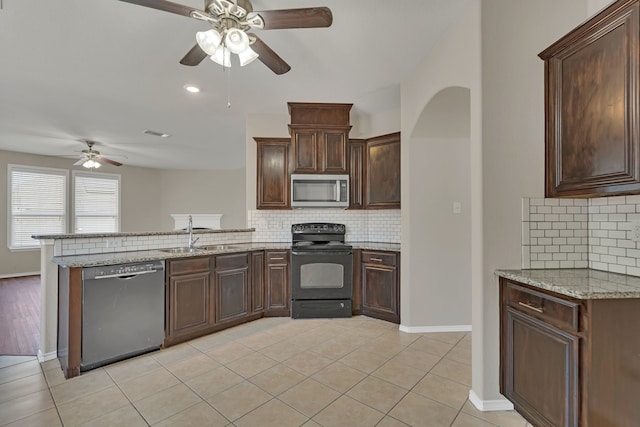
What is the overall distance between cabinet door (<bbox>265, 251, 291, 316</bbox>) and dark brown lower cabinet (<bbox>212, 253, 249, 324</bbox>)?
0.29 m

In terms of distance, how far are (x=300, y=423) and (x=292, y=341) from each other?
3.83ft

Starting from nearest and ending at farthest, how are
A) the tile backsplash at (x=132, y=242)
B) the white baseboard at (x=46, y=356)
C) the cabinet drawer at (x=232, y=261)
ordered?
1. the white baseboard at (x=46, y=356)
2. the tile backsplash at (x=132, y=242)
3. the cabinet drawer at (x=232, y=261)

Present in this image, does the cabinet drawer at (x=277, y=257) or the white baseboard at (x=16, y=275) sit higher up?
the cabinet drawer at (x=277, y=257)

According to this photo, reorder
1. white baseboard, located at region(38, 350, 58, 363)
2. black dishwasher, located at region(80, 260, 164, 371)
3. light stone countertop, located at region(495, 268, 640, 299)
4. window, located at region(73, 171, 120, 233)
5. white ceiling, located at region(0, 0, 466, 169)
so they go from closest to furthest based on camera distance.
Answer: light stone countertop, located at region(495, 268, 640, 299)
white ceiling, located at region(0, 0, 466, 169)
black dishwasher, located at region(80, 260, 164, 371)
white baseboard, located at region(38, 350, 58, 363)
window, located at region(73, 171, 120, 233)

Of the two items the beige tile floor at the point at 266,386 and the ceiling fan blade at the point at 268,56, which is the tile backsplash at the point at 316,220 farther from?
the ceiling fan blade at the point at 268,56

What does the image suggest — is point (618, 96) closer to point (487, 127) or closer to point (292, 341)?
point (487, 127)

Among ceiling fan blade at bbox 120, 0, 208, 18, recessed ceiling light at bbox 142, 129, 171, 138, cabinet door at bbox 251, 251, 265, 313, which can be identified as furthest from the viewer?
recessed ceiling light at bbox 142, 129, 171, 138

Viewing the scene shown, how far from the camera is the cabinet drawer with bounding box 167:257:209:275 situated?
9.16 feet

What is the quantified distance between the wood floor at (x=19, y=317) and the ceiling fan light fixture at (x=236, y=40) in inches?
124

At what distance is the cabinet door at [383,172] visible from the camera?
3562mm

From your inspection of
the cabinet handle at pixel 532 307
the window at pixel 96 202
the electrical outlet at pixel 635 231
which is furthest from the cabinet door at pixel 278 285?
the window at pixel 96 202

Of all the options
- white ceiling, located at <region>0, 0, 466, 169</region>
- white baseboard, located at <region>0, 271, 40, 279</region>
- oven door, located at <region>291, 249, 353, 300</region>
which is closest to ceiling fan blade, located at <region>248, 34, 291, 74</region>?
white ceiling, located at <region>0, 0, 466, 169</region>

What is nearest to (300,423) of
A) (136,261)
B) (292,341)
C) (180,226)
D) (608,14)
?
(292,341)

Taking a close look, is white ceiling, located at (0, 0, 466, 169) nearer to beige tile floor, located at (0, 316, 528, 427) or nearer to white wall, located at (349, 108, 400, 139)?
white wall, located at (349, 108, 400, 139)
